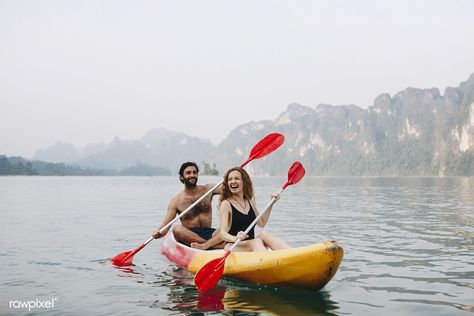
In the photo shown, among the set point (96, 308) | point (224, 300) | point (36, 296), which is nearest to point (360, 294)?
point (224, 300)

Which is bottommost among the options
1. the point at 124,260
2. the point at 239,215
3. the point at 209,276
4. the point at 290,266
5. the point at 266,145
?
the point at 124,260

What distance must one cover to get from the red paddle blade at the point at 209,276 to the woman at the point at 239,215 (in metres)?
0.43

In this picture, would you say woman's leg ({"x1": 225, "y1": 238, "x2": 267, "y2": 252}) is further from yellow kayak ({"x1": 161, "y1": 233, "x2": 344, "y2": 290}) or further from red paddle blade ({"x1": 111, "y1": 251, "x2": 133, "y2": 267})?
red paddle blade ({"x1": 111, "y1": 251, "x2": 133, "y2": 267})

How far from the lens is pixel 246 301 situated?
574 centimetres

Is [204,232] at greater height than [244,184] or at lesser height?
lesser

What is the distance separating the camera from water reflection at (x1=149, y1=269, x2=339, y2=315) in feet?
17.6

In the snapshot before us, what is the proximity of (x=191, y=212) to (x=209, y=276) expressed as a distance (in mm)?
2314

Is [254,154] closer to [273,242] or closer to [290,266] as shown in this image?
[273,242]

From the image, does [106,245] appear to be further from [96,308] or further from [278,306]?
[278,306]

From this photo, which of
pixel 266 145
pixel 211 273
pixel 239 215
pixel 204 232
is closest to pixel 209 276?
pixel 211 273

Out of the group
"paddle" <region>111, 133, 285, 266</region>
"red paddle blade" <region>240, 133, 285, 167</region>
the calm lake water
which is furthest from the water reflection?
"red paddle blade" <region>240, 133, 285, 167</region>

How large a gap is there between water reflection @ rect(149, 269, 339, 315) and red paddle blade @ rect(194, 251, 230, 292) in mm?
143

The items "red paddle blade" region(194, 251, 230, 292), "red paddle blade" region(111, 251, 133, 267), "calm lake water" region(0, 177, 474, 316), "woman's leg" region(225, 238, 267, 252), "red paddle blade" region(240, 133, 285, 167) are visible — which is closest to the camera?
"calm lake water" region(0, 177, 474, 316)

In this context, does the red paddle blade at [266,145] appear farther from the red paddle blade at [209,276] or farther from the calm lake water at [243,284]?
the red paddle blade at [209,276]
